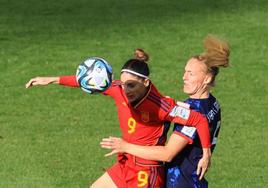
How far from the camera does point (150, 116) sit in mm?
8102

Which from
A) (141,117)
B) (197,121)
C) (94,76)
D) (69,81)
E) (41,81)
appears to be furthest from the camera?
(69,81)

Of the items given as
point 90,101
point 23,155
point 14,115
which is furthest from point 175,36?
point 23,155

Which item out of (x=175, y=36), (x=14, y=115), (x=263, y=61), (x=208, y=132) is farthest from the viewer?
(x=175, y=36)

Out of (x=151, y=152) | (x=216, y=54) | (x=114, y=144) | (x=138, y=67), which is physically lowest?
(x=151, y=152)

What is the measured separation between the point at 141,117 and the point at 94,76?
0.58 m

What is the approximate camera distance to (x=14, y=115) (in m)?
14.0

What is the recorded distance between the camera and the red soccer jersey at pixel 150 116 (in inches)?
304

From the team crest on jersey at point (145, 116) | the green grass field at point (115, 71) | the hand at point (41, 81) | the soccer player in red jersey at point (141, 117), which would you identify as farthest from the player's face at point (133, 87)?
the green grass field at point (115, 71)

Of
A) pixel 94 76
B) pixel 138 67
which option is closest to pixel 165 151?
pixel 138 67

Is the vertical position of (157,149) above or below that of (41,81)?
below

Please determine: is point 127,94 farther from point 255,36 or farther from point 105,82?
point 255,36

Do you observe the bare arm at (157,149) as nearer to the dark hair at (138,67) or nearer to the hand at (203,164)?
the hand at (203,164)

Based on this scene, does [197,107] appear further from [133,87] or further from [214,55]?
[133,87]

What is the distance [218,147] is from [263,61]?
17.5 ft
